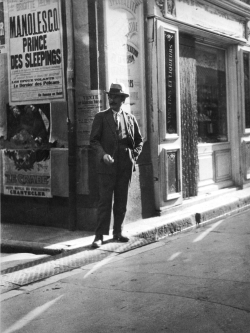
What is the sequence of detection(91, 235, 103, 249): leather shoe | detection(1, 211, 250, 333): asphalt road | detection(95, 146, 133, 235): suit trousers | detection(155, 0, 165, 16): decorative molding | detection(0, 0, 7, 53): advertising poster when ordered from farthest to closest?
detection(155, 0, 165, 16): decorative molding, detection(0, 0, 7, 53): advertising poster, detection(95, 146, 133, 235): suit trousers, detection(91, 235, 103, 249): leather shoe, detection(1, 211, 250, 333): asphalt road

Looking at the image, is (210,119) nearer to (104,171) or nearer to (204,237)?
(204,237)

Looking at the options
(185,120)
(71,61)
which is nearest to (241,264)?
(71,61)

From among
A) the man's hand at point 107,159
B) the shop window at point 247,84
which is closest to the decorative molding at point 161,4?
the man's hand at point 107,159

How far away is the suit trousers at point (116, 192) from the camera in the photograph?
263 inches

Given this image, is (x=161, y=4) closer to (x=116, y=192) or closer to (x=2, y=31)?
(x=2, y=31)

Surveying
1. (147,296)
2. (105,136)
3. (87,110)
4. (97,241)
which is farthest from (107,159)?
(147,296)

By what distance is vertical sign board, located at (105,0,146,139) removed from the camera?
7.52m

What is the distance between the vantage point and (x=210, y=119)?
419 inches

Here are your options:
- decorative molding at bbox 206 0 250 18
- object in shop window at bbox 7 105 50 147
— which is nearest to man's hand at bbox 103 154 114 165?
object in shop window at bbox 7 105 50 147

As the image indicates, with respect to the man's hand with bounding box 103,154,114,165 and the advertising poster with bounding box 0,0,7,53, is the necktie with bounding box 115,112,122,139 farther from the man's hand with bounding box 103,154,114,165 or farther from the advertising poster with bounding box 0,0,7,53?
the advertising poster with bounding box 0,0,7,53

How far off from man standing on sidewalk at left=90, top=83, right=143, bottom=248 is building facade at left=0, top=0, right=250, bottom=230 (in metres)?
0.59

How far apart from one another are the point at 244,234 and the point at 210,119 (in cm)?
373

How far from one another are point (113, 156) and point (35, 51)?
2.17m

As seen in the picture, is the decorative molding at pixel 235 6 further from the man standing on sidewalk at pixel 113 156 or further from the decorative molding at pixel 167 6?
the man standing on sidewalk at pixel 113 156
